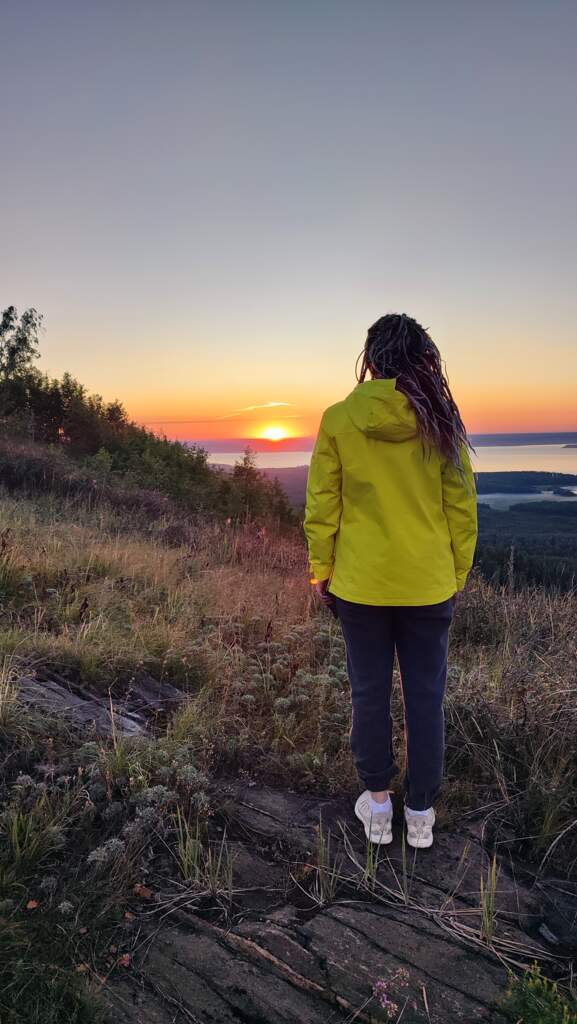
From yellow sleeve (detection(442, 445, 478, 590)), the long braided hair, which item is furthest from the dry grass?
the long braided hair

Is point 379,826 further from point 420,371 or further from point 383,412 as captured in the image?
point 420,371

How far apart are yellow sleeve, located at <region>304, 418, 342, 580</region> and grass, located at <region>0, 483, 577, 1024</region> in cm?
124

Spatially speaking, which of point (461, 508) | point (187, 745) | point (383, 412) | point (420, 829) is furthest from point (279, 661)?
point (383, 412)

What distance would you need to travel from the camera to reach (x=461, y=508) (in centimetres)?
266

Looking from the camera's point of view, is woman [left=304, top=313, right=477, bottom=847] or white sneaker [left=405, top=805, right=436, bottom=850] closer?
woman [left=304, top=313, right=477, bottom=847]

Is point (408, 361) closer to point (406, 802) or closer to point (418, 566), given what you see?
point (418, 566)

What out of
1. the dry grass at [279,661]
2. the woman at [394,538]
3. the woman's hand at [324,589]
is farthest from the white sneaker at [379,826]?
the woman's hand at [324,589]

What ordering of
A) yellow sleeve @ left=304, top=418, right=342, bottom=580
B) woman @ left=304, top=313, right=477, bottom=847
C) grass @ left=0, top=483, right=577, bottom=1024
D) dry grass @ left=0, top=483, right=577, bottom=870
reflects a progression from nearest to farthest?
grass @ left=0, top=483, right=577, bottom=1024
woman @ left=304, top=313, right=477, bottom=847
yellow sleeve @ left=304, top=418, right=342, bottom=580
dry grass @ left=0, top=483, right=577, bottom=870

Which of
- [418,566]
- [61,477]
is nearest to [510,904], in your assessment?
[418,566]

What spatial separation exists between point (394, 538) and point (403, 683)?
747mm

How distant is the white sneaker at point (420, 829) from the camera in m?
2.72

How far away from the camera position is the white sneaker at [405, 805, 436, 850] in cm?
272

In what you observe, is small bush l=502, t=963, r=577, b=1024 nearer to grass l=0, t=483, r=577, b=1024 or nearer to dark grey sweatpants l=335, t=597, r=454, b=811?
grass l=0, t=483, r=577, b=1024

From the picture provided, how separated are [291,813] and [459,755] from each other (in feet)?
3.56
